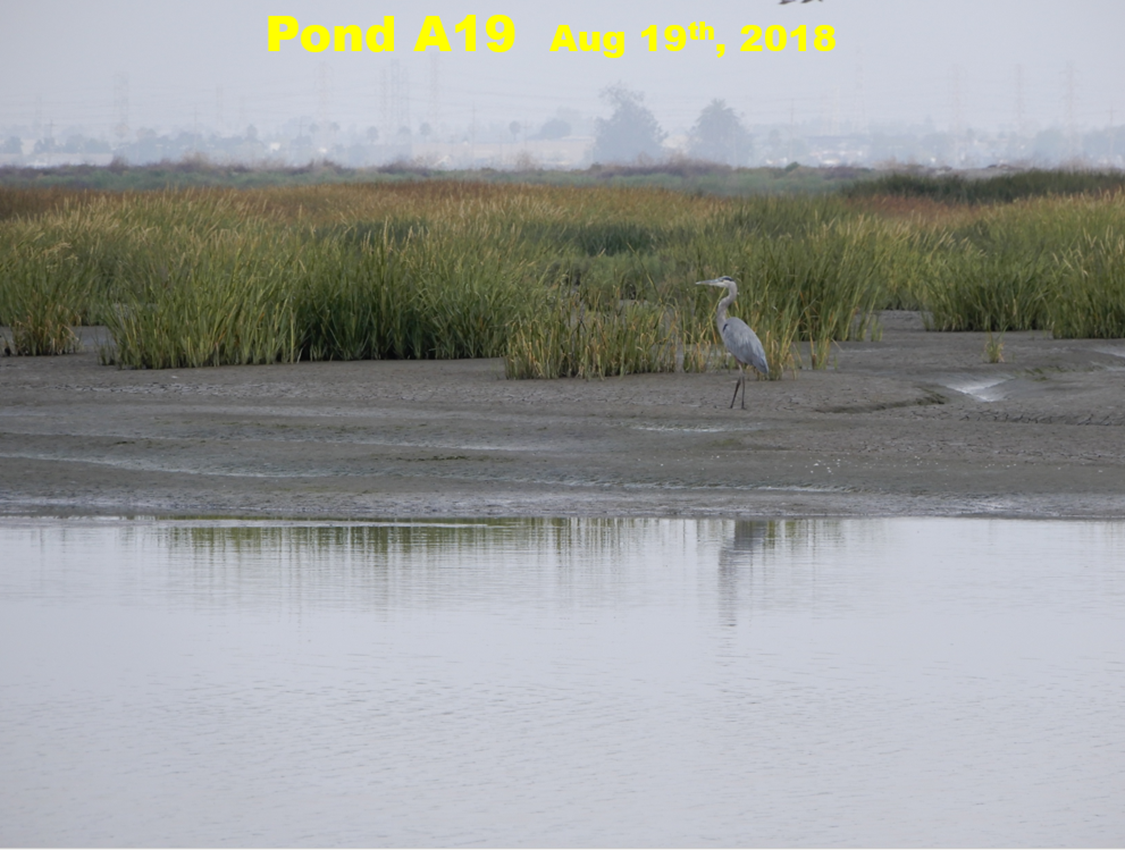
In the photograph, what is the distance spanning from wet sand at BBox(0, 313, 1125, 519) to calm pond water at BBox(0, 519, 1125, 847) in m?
1.48

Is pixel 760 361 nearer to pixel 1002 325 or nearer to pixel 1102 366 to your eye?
pixel 1102 366

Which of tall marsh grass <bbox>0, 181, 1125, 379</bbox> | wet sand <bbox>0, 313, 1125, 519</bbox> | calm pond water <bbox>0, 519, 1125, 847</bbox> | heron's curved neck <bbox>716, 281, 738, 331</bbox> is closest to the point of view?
calm pond water <bbox>0, 519, 1125, 847</bbox>

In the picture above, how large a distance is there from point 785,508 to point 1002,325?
12055 mm

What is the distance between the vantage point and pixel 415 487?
31.9 ft

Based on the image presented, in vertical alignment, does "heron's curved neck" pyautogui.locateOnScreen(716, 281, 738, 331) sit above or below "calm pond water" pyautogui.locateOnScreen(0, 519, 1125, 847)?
above

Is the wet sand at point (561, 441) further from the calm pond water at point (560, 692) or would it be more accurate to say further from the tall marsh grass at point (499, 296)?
the calm pond water at point (560, 692)

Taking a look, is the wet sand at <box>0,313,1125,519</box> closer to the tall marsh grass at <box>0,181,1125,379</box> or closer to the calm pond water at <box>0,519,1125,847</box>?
the tall marsh grass at <box>0,181,1125,379</box>

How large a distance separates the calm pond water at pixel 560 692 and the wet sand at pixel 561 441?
1.48 meters

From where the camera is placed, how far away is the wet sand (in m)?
9.29

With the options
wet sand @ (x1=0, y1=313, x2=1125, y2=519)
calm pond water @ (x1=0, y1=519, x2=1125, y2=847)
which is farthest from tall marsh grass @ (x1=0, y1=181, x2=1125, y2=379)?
calm pond water @ (x1=0, y1=519, x2=1125, y2=847)

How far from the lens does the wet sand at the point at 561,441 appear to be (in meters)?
9.29

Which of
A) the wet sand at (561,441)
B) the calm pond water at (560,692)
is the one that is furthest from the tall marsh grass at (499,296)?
the calm pond water at (560,692)

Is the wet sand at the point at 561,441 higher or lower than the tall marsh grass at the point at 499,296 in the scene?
lower

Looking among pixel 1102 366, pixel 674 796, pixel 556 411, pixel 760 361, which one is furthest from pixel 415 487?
pixel 1102 366
